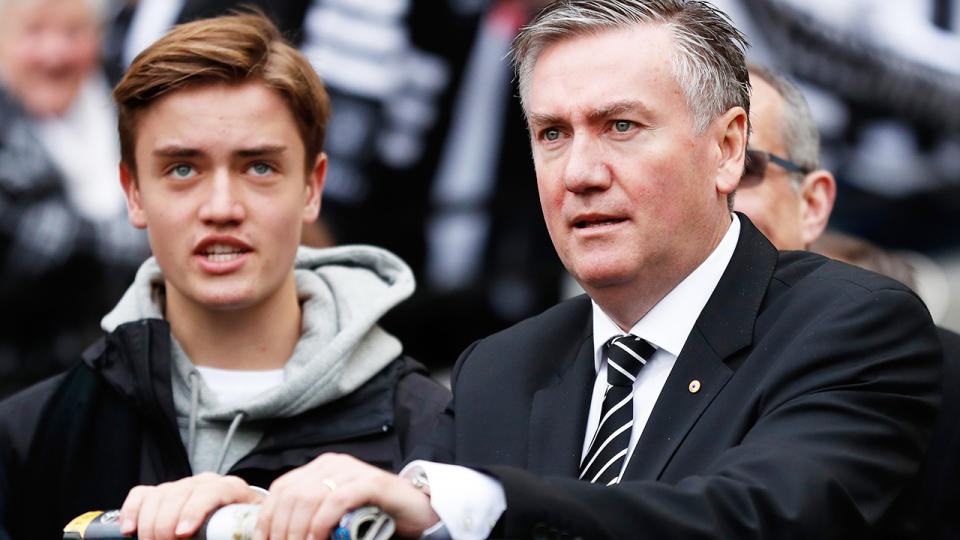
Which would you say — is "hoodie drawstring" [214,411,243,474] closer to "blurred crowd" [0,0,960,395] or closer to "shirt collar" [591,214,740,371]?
"shirt collar" [591,214,740,371]

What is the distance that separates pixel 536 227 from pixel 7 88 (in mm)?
2232

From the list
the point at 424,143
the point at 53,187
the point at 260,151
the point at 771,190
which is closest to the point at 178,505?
the point at 260,151

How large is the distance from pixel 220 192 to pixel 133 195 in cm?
35

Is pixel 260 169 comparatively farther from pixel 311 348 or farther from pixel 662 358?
pixel 662 358

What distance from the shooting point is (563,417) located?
2.29 meters

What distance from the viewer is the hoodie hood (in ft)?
9.86

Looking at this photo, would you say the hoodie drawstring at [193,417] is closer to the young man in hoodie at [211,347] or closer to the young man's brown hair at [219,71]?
the young man in hoodie at [211,347]

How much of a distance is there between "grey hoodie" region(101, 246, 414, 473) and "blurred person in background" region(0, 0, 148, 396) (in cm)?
225

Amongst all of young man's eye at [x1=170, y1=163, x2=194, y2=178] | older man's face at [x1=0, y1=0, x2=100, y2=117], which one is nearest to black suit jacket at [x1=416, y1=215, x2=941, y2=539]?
young man's eye at [x1=170, y1=163, x2=194, y2=178]

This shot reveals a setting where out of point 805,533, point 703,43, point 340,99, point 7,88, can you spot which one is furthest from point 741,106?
point 7,88

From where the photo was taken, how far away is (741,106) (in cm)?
248

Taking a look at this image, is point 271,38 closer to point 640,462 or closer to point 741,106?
point 741,106

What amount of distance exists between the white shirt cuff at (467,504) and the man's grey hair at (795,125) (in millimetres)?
1911

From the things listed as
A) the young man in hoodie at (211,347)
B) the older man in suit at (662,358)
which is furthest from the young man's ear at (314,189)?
the older man in suit at (662,358)
